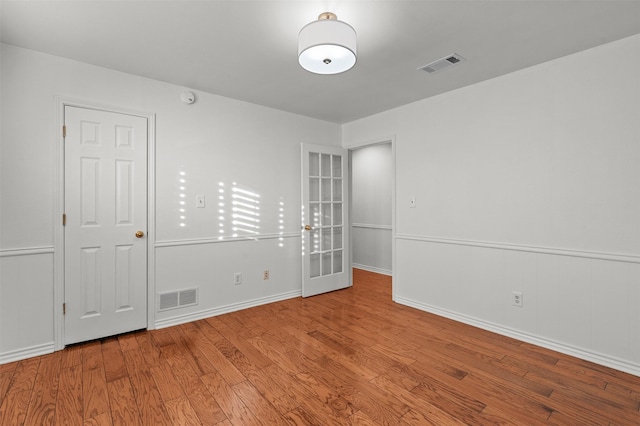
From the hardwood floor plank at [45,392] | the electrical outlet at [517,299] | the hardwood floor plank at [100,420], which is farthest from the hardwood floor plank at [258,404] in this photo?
the electrical outlet at [517,299]

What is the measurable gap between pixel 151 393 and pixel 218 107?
2817 millimetres

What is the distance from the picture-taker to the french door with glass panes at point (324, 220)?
4.20 m

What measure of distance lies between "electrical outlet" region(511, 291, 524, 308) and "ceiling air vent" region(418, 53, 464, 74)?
217 cm

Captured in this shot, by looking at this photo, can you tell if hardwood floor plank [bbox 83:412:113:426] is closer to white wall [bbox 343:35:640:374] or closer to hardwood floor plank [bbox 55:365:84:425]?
hardwood floor plank [bbox 55:365:84:425]

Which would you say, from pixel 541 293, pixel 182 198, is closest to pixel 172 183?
pixel 182 198

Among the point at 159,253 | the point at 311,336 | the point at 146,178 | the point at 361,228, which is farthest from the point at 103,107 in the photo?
the point at 361,228

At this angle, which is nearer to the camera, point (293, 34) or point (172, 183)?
point (293, 34)

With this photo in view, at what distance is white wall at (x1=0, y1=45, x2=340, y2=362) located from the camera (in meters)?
2.49

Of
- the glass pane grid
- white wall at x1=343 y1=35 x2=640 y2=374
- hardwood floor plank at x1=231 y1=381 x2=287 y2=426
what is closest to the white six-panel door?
hardwood floor plank at x1=231 y1=381 x2=287 y2=426

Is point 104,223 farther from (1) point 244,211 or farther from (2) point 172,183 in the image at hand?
(1) point 244,211

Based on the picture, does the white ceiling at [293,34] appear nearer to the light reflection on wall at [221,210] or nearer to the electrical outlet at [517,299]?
the light reflection on wall at [221,210]

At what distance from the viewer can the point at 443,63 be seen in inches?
107

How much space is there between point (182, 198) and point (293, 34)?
1.99 m

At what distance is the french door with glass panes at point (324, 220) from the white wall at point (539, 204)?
1107 mm
